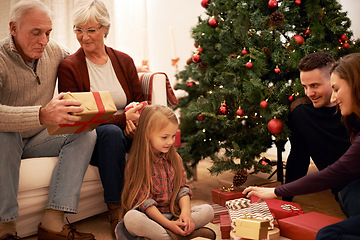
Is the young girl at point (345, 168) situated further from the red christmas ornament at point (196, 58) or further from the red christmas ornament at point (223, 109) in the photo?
the red christmas ornament at point (196, 58)

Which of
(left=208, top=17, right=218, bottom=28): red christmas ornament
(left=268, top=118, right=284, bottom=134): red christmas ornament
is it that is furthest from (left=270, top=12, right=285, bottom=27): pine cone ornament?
(left=268, top=118, right=284, bottom=134): red christmas ornament

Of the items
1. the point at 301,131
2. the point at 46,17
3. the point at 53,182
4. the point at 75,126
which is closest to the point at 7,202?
the point at 53,182

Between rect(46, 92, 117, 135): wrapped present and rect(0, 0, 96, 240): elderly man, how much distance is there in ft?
0.11

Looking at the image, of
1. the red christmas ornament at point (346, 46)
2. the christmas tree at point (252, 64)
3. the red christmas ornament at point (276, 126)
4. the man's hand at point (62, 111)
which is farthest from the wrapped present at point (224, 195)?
the red christmas ornament at point (346, 46)

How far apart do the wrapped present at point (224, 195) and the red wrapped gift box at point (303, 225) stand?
450 millimetres

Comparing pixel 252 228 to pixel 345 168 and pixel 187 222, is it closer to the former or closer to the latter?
pixel 187 222

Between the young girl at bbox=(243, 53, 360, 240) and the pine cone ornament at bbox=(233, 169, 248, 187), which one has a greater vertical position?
the young girl at bbox=(243, 53, 360, 240)

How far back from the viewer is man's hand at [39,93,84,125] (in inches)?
56.7

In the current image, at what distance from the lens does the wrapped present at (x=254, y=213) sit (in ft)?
5.11

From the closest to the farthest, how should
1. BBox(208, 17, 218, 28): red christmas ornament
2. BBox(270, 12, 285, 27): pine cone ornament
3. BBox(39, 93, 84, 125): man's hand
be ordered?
BBox(39, 93, 84, 125): man's hand → BBox(270, 12, 285, 27): pine cone ornament → BBox(208, 17, 218, 28): red christmas ornament

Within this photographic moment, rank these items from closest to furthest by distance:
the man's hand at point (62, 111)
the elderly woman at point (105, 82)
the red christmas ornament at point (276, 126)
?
1. the man's hand at point (62, 111)
2. the elderly woman at point (105, 82)
3. the red christmas ornament at point (276, 126)

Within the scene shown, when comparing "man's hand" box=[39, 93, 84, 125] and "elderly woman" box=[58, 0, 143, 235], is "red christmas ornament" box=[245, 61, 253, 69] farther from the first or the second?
"man's hand" box=[39, 93, 84, 125]

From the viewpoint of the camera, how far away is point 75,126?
1.54 metres

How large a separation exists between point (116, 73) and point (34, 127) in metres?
0.64
